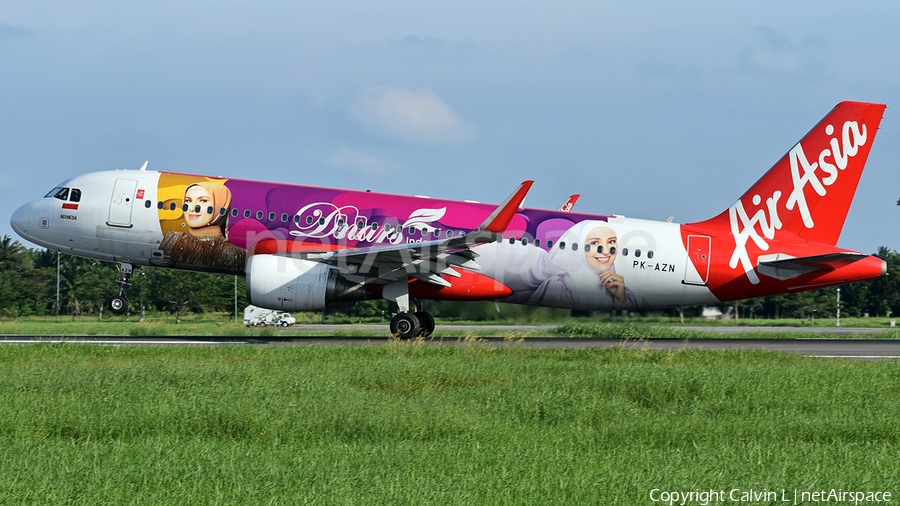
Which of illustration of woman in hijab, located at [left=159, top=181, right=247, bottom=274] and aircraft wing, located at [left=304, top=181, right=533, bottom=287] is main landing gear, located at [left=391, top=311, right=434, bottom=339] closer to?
aircraft wing, located at [left=304, top=181, right=533, bottom=287]

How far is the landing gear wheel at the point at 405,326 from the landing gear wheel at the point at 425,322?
3.12 feet

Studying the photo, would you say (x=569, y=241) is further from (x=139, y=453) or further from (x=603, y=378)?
(x=139, y=453)

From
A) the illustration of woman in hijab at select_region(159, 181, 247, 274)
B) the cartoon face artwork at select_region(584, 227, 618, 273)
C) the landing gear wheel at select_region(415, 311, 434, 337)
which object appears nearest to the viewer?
the illustration of woman in hijab at select_region(159, 181, 247, 274)

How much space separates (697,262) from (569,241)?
4309mm

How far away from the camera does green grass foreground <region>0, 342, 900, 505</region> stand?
7199mm

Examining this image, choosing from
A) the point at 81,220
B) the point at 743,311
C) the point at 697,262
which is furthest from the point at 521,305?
the point at 743,311

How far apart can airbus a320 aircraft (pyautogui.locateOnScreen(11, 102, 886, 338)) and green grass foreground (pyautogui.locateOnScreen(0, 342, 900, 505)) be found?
6.64m

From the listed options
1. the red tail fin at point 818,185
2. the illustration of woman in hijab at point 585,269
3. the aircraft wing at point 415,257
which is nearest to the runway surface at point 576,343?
the illustration of woman in hijab at point 585,269

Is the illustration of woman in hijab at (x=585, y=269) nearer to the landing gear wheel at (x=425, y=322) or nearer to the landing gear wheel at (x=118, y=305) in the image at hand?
the landing gear wheel at (x=425, y=322)

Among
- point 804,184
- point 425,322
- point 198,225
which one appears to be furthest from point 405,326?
point 804,184

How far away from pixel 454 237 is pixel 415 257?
137 centimetres

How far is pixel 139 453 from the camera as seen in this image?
830cm

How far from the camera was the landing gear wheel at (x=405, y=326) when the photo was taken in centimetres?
2356

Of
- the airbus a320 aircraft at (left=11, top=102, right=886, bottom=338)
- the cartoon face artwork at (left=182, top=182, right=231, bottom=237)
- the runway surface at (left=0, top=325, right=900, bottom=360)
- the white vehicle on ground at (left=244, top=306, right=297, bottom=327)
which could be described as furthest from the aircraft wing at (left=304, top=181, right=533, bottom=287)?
the white vehicle on ground at (left=244, top=306, right=297, bottom=327)
